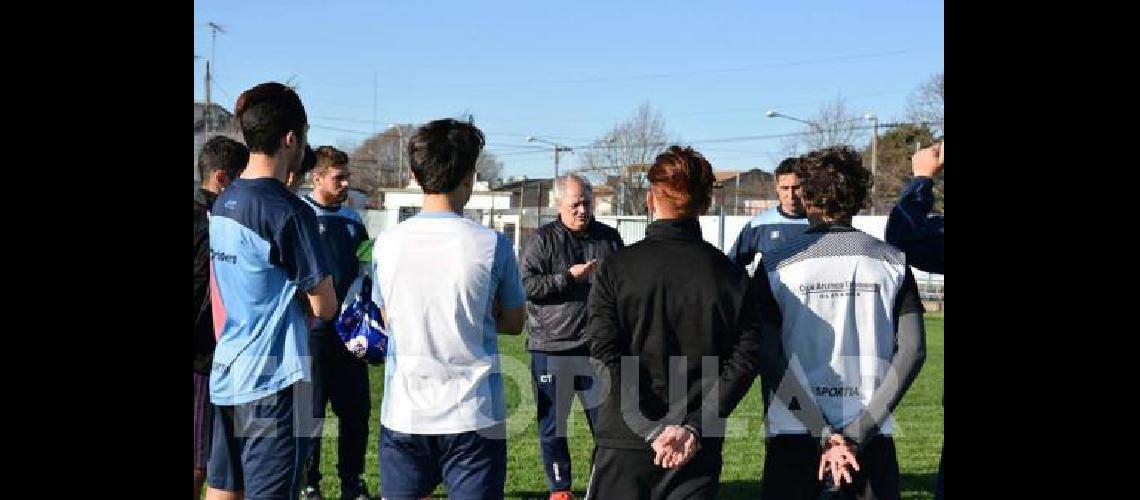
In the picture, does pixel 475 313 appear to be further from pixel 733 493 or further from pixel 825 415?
pixel 733 493

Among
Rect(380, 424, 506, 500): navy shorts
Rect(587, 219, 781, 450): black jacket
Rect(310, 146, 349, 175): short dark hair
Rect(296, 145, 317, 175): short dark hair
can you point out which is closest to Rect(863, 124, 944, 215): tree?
Rect(310, 146, 349, 175): short dark hair

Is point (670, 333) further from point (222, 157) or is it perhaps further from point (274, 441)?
point (222, 157)

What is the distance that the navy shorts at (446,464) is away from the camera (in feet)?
14.2

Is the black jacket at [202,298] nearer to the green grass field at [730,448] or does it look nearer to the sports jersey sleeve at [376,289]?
the sports jersey sleeve at [376,289]

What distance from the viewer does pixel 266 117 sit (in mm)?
4406

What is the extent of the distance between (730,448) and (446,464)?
208 inches

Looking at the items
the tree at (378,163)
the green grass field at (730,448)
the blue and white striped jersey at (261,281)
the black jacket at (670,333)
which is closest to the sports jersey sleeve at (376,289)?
the blue and white striped jersey at (261,281)

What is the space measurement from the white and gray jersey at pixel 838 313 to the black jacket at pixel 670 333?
17 cm

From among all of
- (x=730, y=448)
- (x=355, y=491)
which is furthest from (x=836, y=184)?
(x=730, y=448)

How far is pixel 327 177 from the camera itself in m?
7.27

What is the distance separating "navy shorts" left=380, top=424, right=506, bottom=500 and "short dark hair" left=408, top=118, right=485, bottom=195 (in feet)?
3.11

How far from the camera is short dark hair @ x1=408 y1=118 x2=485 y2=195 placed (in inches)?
171

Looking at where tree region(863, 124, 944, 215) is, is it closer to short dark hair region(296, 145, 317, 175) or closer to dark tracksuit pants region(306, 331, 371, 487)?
dark tracksuit pants region(306, 331, 371, 487)
